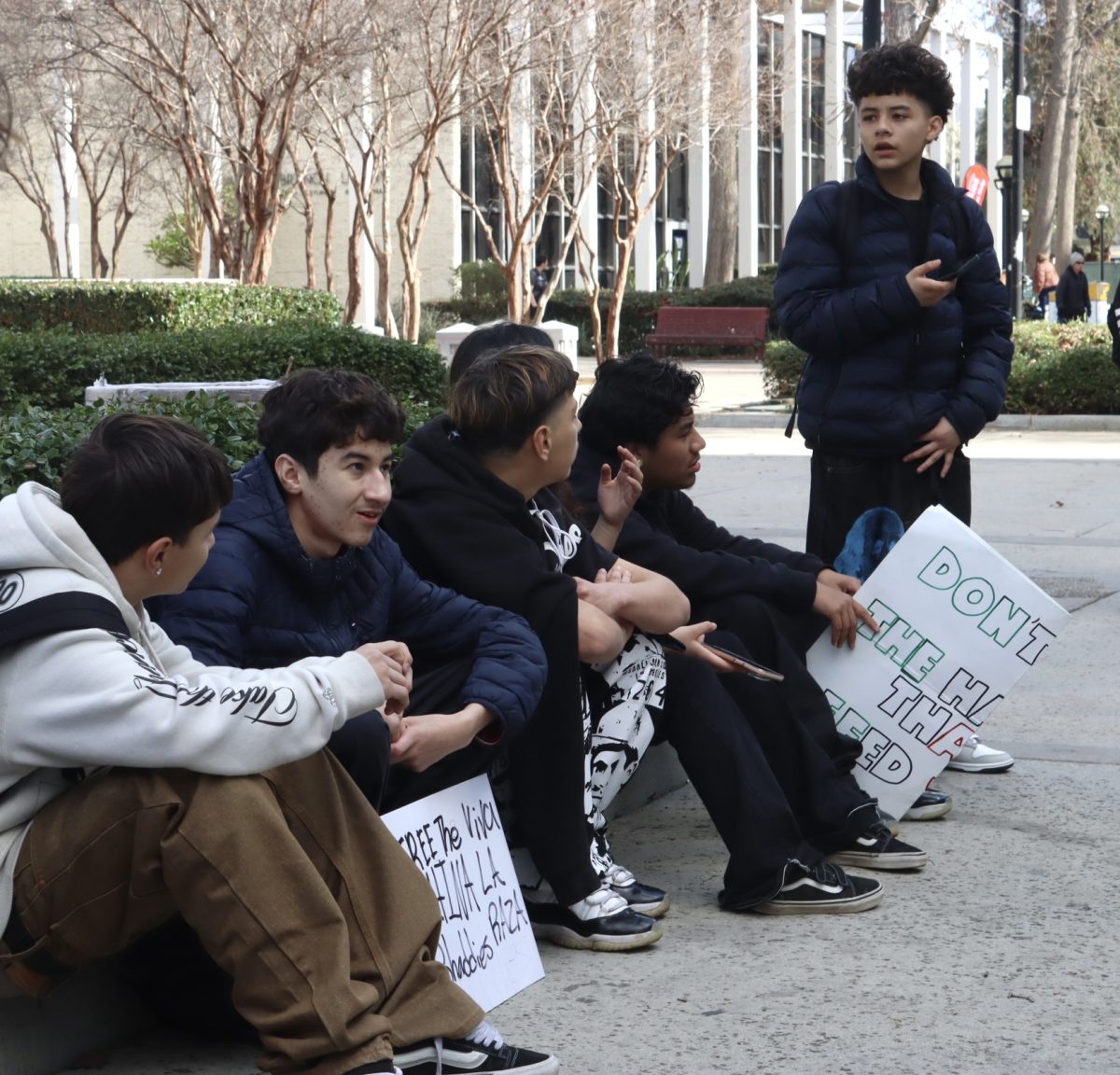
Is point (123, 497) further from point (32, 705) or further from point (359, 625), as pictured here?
point (359, 625)

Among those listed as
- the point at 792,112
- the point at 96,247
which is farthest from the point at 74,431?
the point at 792,112

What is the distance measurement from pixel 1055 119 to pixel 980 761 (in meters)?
27.9

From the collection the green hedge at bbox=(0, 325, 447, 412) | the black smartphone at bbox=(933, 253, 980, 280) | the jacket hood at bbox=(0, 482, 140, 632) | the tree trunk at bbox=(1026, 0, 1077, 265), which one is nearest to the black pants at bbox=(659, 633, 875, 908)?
the black smartphone at bbox=(933, 253, 980, 280)

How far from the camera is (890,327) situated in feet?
16.3

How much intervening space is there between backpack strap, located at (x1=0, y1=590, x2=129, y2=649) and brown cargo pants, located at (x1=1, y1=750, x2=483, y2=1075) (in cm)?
24

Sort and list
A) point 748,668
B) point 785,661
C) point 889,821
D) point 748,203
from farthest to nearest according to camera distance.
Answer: point 748,203 < point 889,821 < point 785,661 < point 748,668

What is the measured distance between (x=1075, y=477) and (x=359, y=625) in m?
10.4

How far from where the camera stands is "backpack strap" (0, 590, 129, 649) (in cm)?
262

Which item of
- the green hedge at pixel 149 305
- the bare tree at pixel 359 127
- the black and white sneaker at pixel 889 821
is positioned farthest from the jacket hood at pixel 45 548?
the bare tree at pixel 359 127

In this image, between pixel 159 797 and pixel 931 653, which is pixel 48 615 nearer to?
pixel 159 797

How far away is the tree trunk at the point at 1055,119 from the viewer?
2823 cm

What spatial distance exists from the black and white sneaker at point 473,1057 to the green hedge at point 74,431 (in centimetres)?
160

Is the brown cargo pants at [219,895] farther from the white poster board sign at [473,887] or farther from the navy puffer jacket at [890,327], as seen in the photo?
the navy puffer jacket at [890,327]

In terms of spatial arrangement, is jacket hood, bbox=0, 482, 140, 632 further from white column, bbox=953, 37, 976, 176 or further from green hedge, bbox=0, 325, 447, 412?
white column, bbox=953, 37, 976, 176
